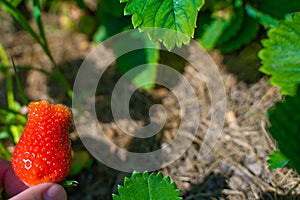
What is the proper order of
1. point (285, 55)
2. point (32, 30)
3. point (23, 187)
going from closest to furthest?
1. point (23, 187)
2. point (285, 55)
3. point (32, 30)

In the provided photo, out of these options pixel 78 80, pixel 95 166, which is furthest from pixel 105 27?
pixel 95 166

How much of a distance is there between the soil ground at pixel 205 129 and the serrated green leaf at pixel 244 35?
0.06m

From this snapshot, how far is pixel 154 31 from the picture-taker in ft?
4.30

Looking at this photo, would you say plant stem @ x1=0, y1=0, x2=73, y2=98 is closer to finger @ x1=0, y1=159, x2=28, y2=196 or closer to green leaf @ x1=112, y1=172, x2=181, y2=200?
finger @ x1=0, y1=159, x2=28, y2=196

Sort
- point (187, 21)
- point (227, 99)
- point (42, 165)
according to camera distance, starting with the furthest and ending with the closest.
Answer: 1. point (227, 99)
2. point (187, 21)
3. point (42, 165)

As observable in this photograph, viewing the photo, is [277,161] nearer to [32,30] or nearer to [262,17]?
[262,17]

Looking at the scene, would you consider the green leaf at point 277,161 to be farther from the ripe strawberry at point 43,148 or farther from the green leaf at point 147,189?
the ripe strawberry at point 43,148

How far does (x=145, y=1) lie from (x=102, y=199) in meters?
0.68

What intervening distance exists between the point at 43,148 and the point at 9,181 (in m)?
0.14

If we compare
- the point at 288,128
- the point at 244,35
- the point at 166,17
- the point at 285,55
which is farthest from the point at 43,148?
the point at 244,35

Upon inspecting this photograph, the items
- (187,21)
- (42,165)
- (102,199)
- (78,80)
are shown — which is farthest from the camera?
(78,80)

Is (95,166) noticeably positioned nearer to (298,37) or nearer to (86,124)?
(86,124)

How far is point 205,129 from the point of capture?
169 cm

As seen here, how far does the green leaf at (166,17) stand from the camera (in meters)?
1.29
